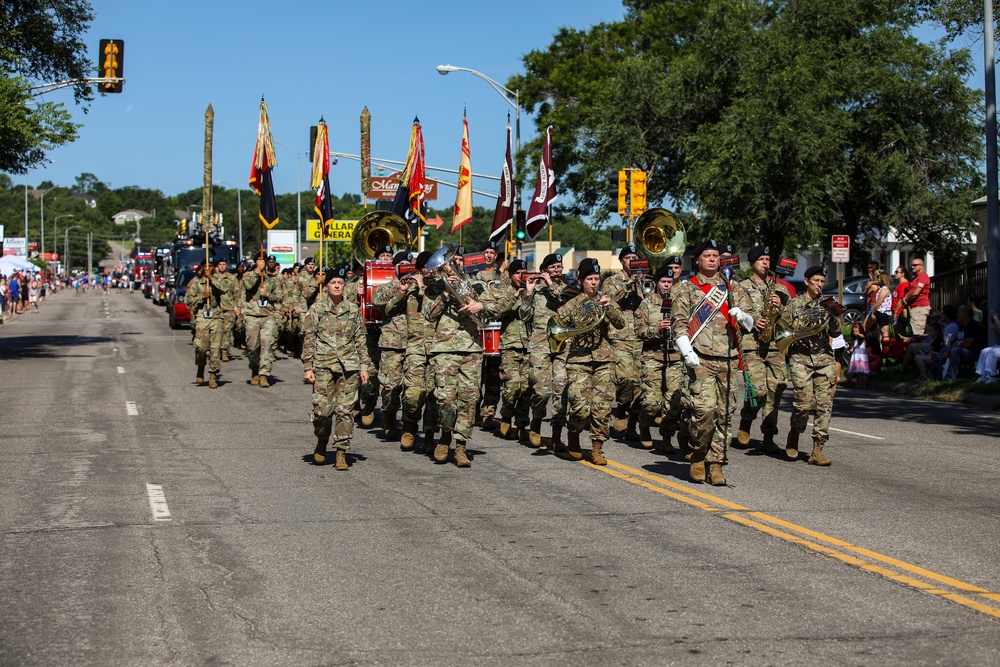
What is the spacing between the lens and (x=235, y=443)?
43.0 feet

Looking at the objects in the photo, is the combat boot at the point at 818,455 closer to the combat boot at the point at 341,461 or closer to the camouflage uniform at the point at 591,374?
the camouflage uniform at the point at 591,374

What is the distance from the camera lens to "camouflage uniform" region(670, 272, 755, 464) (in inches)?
403

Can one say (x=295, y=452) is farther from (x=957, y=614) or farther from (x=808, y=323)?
(x=957, y=614)

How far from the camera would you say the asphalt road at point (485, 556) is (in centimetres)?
582

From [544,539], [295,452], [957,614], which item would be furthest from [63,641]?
[295,452]

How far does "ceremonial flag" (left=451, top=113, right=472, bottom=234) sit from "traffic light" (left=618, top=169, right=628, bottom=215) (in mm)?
4552

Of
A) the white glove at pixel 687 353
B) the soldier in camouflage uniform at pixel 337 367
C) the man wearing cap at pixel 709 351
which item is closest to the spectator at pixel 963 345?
the man wearing cap at pixel 709 351

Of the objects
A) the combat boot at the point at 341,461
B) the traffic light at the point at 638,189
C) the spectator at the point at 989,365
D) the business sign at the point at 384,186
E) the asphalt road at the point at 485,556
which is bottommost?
the asphalt road at the point at 485,556

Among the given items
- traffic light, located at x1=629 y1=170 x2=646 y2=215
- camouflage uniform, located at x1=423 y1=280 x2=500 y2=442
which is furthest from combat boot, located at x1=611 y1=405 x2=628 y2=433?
traffic light, located at x1=629 y1=170 x2=646 y2=215

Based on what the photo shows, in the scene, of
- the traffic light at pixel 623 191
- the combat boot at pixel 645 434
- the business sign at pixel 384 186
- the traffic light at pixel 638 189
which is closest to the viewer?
the combat boot at pixel 645 434

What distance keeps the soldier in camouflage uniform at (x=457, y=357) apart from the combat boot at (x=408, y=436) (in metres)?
1.30

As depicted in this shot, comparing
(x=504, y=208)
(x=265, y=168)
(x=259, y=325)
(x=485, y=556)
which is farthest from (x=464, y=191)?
(x=485, y=556)

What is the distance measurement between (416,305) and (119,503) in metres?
4.09

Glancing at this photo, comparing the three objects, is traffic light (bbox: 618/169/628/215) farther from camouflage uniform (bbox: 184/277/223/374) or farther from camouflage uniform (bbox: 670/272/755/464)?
camouflage uniform (bbox: 670/272/755/464)
